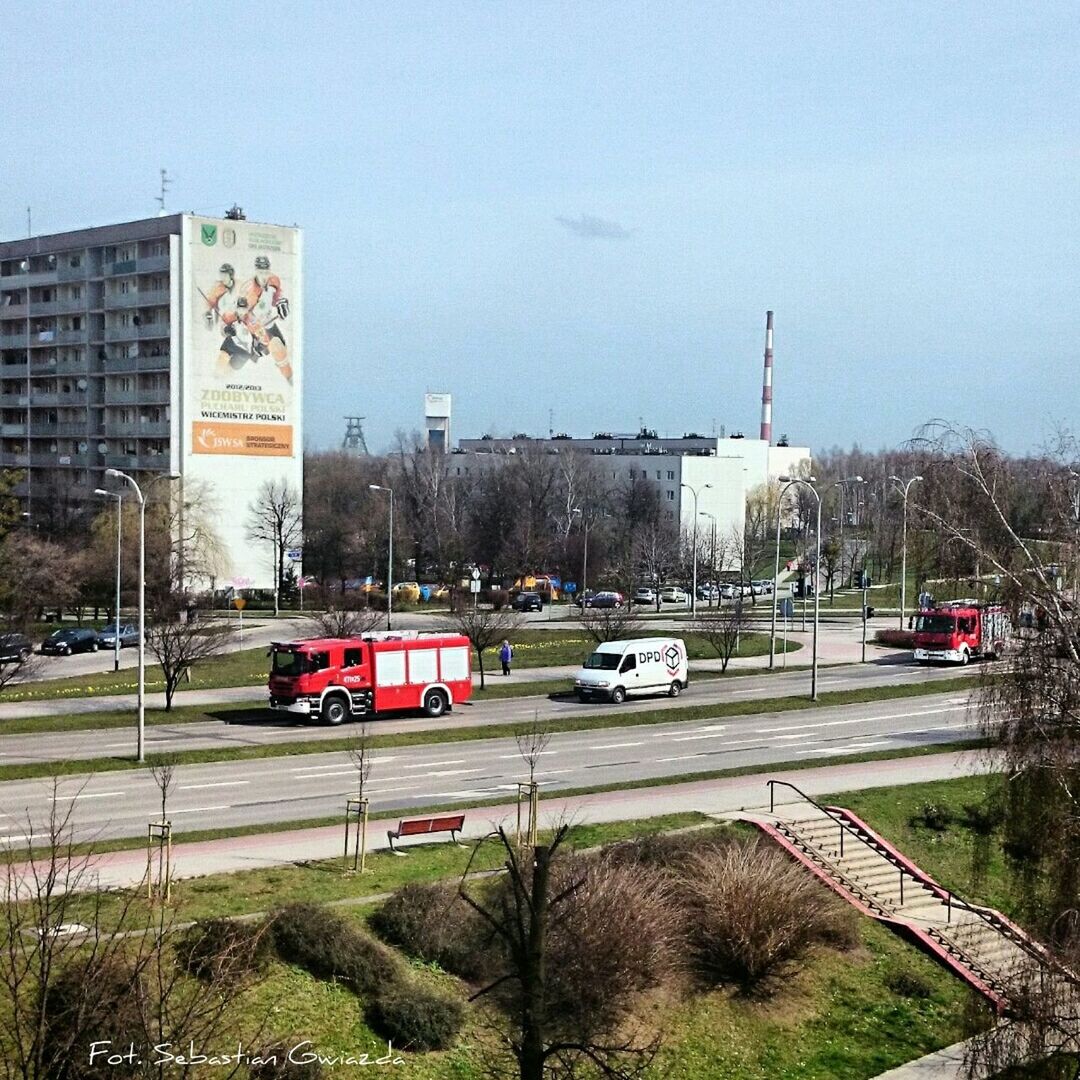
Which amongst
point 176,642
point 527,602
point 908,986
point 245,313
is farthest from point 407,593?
point 908,986

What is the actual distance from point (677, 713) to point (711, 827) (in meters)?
16.3

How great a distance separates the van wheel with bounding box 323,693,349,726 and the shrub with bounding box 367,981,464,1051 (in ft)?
71.9

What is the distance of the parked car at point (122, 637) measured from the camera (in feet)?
201

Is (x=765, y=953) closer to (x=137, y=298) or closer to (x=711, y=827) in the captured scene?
(x=711, y=827)

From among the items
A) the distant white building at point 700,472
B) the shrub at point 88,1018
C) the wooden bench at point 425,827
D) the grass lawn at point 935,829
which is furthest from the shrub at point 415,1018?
the distant white building at point 700,472

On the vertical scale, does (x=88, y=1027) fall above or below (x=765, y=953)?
above

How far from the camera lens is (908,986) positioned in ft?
71.2

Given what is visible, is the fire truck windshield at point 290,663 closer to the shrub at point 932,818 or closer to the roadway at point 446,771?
the roadway at point 446,771

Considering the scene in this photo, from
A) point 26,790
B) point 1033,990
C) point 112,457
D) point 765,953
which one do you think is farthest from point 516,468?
point 1033,990

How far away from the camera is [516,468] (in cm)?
10731

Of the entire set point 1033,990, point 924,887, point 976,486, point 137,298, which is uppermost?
point 137,298

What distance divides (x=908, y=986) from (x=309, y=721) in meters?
22.5

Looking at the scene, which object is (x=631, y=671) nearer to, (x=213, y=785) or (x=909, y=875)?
(x=213, y=785)

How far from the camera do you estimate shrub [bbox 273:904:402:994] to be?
1858 cm
